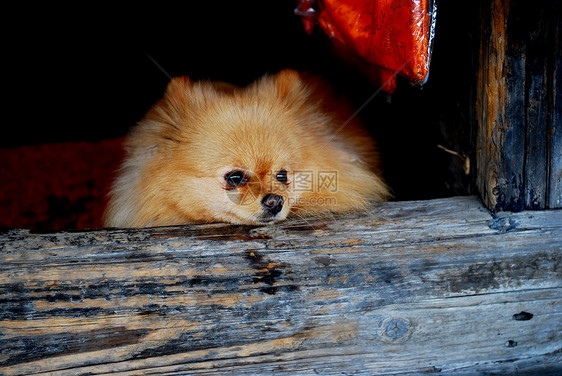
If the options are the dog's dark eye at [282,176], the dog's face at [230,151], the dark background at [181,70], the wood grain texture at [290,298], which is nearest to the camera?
the wood grain texture at [290,298]

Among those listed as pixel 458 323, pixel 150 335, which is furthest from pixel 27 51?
pixel 458 323

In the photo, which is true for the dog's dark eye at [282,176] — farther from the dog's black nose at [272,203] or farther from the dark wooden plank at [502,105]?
the dark wooden plank at [502,105]

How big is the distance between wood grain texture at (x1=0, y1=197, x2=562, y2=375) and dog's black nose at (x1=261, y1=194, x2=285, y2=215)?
143mm

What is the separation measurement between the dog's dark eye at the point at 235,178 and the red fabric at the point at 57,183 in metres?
1.22

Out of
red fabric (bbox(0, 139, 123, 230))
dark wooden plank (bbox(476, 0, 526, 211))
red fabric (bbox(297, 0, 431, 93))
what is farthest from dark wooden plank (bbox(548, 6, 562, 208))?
red fabric (bbox(0, 139, 123, 230))

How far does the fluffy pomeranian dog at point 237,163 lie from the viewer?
7.33 feet

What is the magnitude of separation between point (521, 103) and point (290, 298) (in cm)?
127

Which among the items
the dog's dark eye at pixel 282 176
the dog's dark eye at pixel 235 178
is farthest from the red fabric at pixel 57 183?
the dog's dark eye at pixel 282 176

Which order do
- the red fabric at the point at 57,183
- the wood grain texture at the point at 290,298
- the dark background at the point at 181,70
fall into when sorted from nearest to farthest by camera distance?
the wood grain texture at the point at 290,298 → the dark background at the point at 181,70 → the red fabric at the point at 57,183

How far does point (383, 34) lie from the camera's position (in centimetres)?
205

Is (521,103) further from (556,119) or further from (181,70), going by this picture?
(181,70)

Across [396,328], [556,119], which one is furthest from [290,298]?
[556,119]

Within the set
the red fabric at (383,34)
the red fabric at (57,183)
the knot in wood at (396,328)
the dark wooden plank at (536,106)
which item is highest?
the red fabric at (383,34)

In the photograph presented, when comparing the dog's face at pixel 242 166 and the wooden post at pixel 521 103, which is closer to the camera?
the wooden post at pixel 521 103
